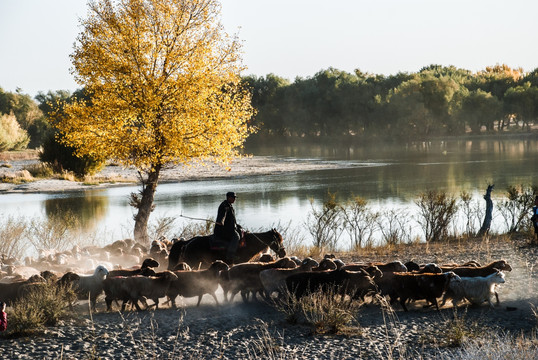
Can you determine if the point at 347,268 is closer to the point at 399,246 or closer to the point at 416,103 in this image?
the point at 399,246

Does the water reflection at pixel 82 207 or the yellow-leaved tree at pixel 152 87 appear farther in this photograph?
the water reflection at pixel 82 207

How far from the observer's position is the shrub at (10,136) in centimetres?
8644

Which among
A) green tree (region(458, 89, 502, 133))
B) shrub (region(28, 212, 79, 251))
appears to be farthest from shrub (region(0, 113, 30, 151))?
green tree (region(458, 89, 502, 133))

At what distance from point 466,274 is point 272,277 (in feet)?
13.9

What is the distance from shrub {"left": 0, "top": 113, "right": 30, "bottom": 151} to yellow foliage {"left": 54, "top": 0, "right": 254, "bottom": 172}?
225ft

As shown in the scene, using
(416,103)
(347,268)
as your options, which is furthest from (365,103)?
(347,268)

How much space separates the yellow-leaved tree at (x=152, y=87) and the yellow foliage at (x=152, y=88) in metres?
0.04

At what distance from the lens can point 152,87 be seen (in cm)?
2252

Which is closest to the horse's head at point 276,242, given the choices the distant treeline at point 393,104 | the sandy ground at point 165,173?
the sandy ground at point 165,173

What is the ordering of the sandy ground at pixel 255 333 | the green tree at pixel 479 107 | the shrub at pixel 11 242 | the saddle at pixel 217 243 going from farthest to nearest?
the green tree at pixel 479 107
the shrub at pixel 11 242
the saddle at pixel 217 243
the sandy ground at pixel 255 333

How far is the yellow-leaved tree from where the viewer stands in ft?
72.9

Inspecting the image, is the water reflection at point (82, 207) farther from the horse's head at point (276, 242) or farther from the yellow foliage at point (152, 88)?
the horse's head at point (276, 242)

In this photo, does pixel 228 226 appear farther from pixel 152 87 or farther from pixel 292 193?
pixel 292 193

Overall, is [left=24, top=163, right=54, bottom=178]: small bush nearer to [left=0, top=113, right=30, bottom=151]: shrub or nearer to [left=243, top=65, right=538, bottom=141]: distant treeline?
[left=0, top=113, right=30, bottom=151]: shrub
